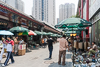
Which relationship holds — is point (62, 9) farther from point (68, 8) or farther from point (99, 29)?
point (99, 29)

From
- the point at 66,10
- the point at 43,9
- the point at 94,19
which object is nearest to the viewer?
the point at 94,19

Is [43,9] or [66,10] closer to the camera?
[43,9]

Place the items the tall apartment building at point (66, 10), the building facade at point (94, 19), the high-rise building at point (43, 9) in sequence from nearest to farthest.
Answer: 1. the building facade at point (94, 19)
2. the high-rise building at point (43, 9)
3. the tall apartment building at point (66, 10)

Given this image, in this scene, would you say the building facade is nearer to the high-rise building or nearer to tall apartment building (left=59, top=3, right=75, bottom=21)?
the high-rise building

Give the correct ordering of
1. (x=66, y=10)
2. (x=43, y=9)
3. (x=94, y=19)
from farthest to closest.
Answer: (x=66, y=10) → (x=43, y=9) → (x=94, y=19)

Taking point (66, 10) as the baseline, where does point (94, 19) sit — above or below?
below

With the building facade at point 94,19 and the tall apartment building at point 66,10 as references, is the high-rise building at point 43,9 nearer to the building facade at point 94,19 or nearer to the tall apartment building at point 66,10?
the tall apartment building at point 66,10

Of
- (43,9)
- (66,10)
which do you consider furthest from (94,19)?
(66,10)

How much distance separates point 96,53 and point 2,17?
9.66 m

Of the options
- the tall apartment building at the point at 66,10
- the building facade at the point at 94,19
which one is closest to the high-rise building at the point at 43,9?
the tall apartment building at the point at 66,10

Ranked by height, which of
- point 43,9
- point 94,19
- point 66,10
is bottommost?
point 94,19

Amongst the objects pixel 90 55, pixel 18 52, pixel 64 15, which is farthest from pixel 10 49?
pixel 64 15

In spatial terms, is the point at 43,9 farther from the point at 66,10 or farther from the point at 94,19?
the point at 94,19

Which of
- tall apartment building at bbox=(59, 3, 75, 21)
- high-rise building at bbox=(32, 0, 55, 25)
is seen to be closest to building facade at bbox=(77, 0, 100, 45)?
high-rise building at bbox=(32, 0, 55, 25)
